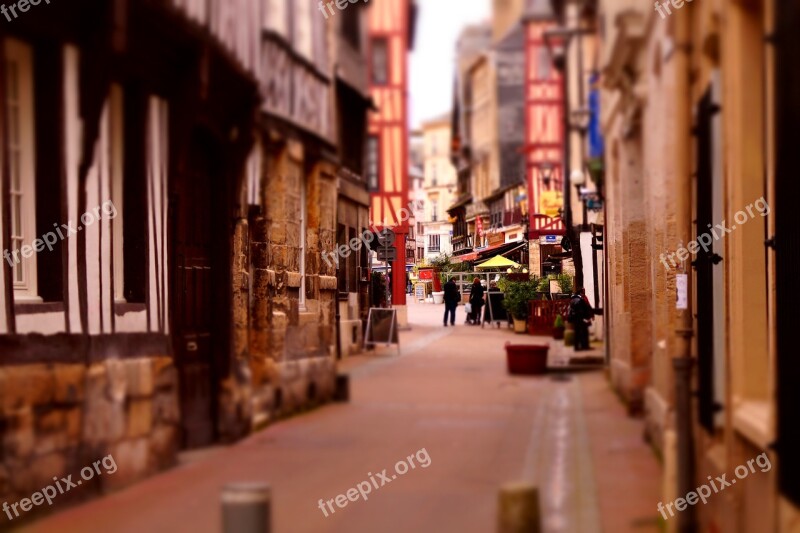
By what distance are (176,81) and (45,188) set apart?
2.61ft

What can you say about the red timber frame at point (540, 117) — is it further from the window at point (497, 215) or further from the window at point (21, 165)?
the window at point (21, 165)

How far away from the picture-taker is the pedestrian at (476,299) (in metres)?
2.91

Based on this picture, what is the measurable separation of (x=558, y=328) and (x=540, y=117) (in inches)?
26.4

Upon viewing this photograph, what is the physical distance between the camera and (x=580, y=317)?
10.2 feet

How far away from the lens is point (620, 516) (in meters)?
2.61

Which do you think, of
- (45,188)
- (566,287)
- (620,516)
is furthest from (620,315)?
(45,188)

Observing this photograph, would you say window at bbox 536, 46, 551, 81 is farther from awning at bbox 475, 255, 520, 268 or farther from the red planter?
the red planter

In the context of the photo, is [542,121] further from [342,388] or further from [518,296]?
[342,388]

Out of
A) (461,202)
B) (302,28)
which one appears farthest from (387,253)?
(302,28)

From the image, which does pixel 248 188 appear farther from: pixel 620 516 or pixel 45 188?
pixel 620 516

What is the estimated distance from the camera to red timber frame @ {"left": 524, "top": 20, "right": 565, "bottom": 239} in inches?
102

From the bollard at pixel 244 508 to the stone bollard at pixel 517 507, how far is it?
0.53 m

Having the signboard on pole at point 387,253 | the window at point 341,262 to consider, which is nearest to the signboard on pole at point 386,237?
the signboard on pole at point 387,253

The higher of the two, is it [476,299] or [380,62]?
[380,62]
